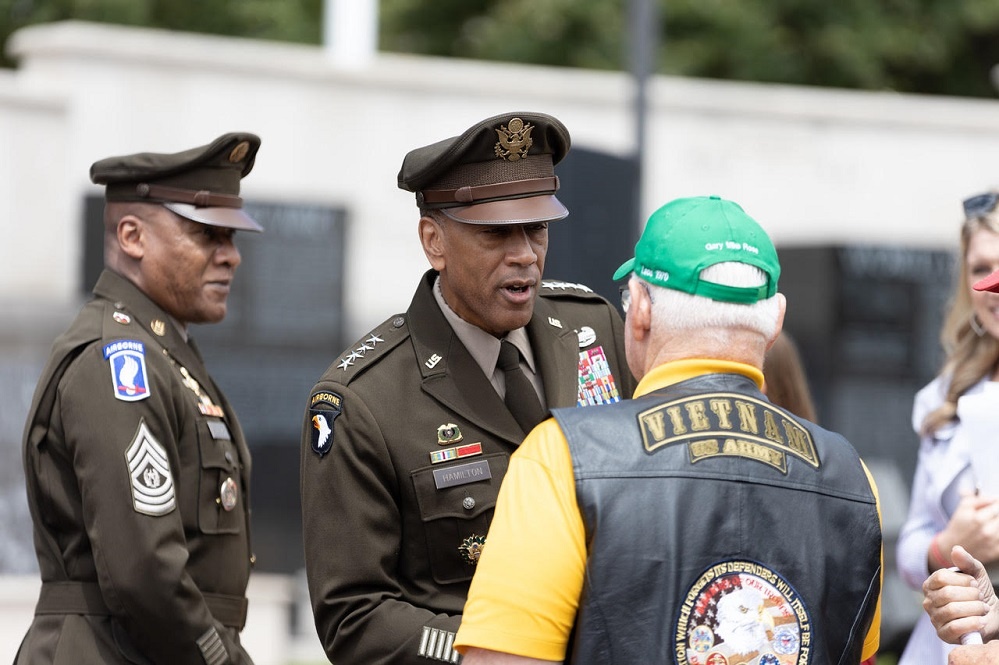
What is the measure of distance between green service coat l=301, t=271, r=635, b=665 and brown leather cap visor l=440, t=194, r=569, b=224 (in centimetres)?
26

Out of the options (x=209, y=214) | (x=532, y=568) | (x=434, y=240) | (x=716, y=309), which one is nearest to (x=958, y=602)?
(x=716, y=309)

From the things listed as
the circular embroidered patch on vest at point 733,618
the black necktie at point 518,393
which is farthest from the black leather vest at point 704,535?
the black necktie at point 518,393

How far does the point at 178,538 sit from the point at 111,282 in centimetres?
84

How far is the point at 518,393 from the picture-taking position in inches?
132

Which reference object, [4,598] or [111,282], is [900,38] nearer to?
[4,598]

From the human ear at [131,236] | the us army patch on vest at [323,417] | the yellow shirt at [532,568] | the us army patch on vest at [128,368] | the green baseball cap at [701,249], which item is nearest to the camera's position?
the yellow shirt at [532,568]

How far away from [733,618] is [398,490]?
2.85 feet

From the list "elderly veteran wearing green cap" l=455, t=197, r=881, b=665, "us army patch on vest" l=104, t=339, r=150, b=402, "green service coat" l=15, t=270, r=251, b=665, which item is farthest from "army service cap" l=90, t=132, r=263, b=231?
"elderly veteran wearing green cap" l=455, t=197, r=881, b=665

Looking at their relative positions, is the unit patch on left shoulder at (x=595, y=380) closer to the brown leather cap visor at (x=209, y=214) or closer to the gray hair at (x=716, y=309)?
the gray hair at (x=716, y=309)

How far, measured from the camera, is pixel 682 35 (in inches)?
815

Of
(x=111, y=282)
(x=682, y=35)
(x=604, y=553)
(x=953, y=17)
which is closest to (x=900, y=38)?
(x=953, y=17)

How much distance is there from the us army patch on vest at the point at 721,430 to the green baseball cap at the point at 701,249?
0.18 meters

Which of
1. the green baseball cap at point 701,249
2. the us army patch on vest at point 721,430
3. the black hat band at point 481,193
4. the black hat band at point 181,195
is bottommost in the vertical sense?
the us army patch on vest at point 721,430

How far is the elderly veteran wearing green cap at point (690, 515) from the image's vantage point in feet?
8.27
